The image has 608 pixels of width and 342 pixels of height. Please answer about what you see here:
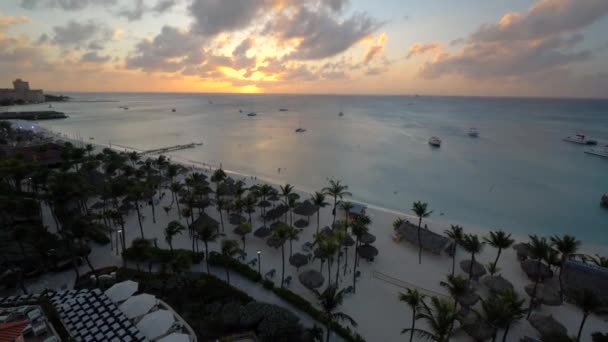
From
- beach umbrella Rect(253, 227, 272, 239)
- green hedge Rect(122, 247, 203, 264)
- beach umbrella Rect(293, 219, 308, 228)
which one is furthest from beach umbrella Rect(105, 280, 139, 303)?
beach umbrella Rect(293, 219, 308, 228)

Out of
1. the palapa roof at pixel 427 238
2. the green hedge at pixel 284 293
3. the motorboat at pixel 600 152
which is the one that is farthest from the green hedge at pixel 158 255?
the motorboat at pixel 600 152

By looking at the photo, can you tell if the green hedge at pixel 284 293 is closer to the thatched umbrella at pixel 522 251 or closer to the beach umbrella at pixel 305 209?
the beach umbrella at pixel 305 209

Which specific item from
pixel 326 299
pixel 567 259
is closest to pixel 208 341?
pixel 326 299

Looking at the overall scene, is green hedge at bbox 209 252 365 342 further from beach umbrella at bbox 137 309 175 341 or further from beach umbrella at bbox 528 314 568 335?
beach umbrella at bbox 528 314 568 335

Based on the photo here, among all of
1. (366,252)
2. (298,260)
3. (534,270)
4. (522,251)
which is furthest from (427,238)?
(298,260)

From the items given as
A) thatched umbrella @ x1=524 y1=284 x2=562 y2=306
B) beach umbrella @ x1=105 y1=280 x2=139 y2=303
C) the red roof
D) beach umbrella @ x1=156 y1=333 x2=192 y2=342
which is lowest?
thatched umbrella @ x1=524 y1=284 x2=562 y2=306
